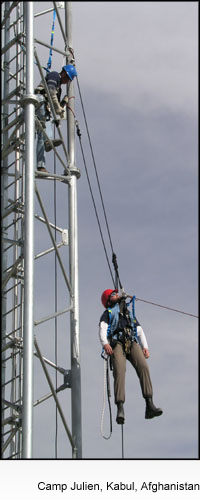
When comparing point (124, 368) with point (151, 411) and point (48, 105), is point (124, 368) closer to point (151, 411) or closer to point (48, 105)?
point (151, 411)

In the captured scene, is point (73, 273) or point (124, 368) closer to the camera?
point (124, 368)

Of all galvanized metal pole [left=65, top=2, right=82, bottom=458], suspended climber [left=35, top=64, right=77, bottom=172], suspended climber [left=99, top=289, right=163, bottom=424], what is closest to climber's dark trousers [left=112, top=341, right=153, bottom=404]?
suspended climber [left=99, top=289, right=163, bottom=424]

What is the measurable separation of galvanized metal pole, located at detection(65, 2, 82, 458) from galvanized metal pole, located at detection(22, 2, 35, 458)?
1.68m

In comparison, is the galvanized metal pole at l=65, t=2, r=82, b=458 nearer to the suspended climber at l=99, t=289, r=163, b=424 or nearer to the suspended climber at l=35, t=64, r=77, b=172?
the suspended climber at l=35, t=64, r=77, b=172

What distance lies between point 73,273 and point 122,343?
3.90 feet

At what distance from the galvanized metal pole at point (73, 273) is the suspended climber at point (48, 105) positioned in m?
0.18

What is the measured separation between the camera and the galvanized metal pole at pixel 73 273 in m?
12.1

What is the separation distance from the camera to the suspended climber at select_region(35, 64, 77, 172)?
508 inches

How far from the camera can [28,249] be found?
10969 millimetres

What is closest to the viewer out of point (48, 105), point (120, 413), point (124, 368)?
point (120, 413)

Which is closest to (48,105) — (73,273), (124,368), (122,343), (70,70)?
(70,70)

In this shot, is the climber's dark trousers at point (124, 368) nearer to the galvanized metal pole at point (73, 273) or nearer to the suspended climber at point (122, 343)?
the suspended climber at point (122, 343)
